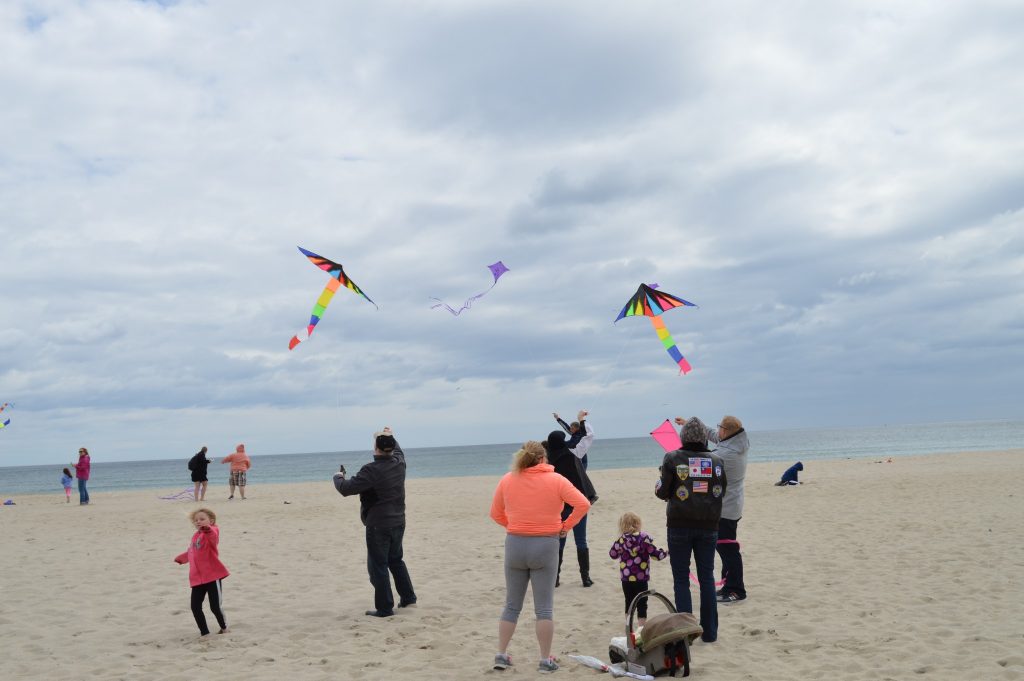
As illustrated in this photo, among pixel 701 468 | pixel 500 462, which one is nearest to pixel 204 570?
pixel 701 468

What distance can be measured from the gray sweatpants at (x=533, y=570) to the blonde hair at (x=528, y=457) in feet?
1.53

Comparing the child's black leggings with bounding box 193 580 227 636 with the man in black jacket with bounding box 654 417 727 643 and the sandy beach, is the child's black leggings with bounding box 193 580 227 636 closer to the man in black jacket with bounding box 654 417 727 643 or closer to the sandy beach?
the sandy beach

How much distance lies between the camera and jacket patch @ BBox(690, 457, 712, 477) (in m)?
5.33

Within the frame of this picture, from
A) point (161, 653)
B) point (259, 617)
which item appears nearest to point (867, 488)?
point (259, 617)

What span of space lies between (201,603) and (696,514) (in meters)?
4.15

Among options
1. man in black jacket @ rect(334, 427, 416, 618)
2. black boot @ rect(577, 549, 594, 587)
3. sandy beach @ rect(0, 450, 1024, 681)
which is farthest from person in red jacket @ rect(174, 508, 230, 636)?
black boot @ rect(577, 549, 594, 587)

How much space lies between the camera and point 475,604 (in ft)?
22.9

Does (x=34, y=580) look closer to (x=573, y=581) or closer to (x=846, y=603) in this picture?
(x=573, y=581)

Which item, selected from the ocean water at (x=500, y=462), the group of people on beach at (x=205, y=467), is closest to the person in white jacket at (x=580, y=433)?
the group of people on beach at (x=205, y=467)

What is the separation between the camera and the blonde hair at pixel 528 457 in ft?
16.3

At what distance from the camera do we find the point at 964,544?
8734 mm

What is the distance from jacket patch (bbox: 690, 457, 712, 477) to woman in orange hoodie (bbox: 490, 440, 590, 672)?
0.94 meters

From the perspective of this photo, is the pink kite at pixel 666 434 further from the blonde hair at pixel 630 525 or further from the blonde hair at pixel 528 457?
the blonde hair at pixel 528 457

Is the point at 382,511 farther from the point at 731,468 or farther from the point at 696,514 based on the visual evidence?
the point at 731,468
